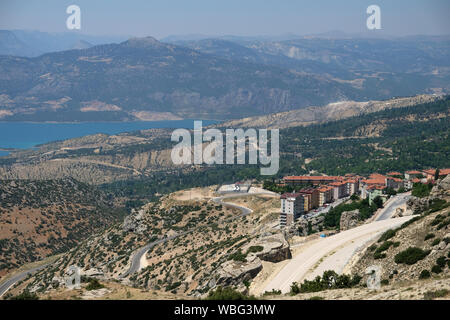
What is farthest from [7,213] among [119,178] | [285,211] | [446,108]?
[446,108]

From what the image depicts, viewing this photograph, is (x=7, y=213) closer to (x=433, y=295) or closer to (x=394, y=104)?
(x=433, y=295)

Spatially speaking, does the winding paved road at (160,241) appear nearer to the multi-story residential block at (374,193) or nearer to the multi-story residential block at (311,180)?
the multi-story residential block at (311,180)

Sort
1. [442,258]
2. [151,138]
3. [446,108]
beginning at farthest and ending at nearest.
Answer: [151,138] < [446,108] < [442,258]

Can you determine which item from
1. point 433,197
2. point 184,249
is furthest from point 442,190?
point 184,249

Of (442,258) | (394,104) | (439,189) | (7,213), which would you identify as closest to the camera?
(442,258)

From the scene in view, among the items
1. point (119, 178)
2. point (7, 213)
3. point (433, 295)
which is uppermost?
point (433, 295)

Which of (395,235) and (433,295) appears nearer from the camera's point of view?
(433,295)

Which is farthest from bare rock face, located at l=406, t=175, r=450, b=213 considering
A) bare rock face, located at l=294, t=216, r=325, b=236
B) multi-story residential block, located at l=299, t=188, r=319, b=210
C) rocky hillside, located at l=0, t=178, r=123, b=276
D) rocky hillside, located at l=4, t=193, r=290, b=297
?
rocky hillside, located at l=0, t=178, r=123, b=276
